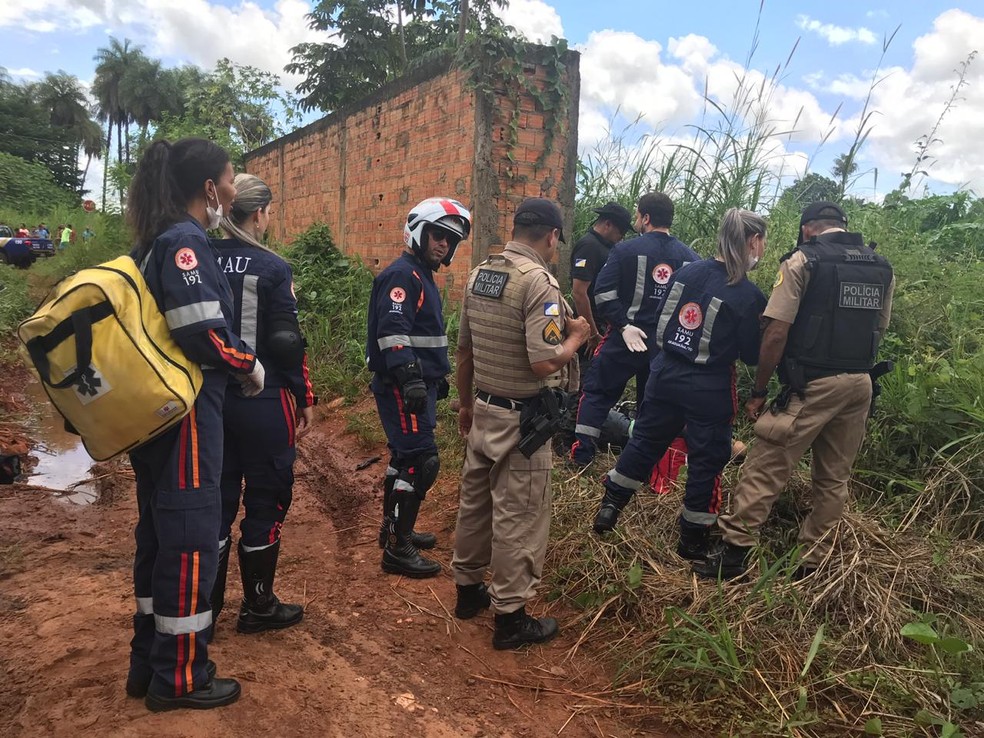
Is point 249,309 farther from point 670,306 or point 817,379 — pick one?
point 817,379

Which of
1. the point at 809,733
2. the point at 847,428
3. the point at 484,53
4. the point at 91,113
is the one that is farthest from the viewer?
the point at 91,113

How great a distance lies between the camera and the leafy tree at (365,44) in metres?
16.5

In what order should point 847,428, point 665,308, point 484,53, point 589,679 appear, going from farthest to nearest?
point 484,53
point 665,308
point 847,428
point 589,679

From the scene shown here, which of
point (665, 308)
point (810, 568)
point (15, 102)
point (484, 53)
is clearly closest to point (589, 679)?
point (810, 568)

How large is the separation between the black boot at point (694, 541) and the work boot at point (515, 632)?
955 millimetres

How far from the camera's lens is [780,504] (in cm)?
366

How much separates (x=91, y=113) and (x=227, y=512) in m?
65.9

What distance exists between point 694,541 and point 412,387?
1.69 m

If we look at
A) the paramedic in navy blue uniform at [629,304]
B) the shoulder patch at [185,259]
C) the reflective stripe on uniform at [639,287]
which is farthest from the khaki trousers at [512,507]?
the reflective stripe on uniform at [639,287]

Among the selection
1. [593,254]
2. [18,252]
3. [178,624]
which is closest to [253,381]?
[178,624]

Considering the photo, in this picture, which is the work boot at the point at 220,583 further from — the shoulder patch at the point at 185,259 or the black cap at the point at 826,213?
the black cap at the point at 826,213

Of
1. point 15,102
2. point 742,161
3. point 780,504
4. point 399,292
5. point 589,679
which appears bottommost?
point 589,679

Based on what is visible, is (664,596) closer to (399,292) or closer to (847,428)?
(847,428)

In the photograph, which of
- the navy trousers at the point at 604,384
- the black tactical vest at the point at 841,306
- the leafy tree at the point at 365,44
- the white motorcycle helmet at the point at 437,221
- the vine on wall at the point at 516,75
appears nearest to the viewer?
the black tactical vest at the point at 841,306
